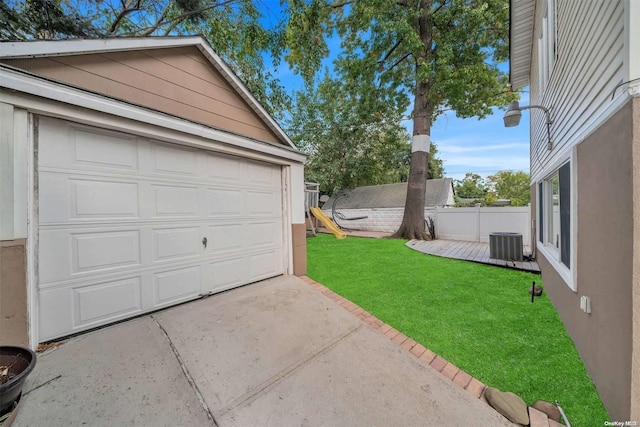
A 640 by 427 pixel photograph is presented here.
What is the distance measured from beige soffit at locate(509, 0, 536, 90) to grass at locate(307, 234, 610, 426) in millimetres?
5580

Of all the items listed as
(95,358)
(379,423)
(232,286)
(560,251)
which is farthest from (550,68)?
(95,358)

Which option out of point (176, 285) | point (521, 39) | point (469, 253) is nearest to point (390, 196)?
point (469, 253)

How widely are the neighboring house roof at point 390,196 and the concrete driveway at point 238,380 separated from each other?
1203 centimetres

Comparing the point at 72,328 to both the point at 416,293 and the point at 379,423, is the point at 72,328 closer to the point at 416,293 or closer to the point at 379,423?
the point at 379,423

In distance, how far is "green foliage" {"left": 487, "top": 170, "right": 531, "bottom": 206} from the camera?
28070mm

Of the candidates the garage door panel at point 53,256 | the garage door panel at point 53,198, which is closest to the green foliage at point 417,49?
the garage door panel at point 53,198

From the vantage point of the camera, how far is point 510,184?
96.7 feet

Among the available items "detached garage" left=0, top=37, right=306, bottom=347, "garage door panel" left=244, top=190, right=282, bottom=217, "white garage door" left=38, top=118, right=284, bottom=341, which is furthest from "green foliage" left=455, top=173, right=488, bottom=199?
"white garage door" left=38, top=118, right=284, bottom=341

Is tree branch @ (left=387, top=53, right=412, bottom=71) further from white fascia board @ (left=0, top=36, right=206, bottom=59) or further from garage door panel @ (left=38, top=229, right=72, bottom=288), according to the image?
garage door panel @ (left=38, top=229, right=72, bottom=288)

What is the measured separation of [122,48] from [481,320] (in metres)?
5.68

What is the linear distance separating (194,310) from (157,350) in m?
0.82

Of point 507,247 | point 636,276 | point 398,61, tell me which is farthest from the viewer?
point 398,61

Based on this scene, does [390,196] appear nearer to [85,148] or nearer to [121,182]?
[121,182]

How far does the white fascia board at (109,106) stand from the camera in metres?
2.13
